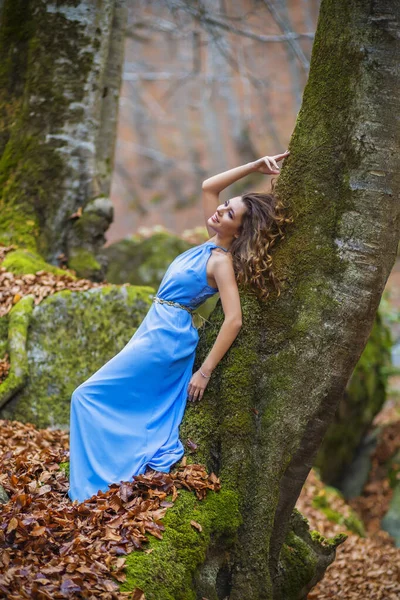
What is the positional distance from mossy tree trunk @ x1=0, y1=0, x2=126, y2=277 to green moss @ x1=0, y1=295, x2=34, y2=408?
4.80 feet

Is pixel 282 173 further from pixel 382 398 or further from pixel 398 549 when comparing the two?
pixel 382 398

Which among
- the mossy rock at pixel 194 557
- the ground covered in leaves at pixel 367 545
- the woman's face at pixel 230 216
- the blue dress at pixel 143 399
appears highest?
the woman's face at pixel 230 216

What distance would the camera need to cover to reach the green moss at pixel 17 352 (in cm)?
612

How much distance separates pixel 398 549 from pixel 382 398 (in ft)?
12.0

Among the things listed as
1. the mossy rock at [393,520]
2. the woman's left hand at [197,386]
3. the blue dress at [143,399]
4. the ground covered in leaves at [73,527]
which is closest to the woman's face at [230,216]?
the blue dress at [143,399]

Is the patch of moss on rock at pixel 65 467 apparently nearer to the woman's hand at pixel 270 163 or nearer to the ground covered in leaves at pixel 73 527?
the ground covered in leaves at pixel 73 527

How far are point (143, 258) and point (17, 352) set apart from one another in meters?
4.60

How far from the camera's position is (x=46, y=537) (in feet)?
12.4

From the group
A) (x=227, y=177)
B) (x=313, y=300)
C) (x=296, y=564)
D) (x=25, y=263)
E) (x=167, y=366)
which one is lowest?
(x=296, y=564)

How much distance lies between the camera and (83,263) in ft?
26.2

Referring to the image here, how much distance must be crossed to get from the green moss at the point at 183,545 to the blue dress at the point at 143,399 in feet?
1.19

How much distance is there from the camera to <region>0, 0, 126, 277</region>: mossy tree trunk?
301 inches

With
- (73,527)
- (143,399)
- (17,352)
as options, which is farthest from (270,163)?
(17,352)

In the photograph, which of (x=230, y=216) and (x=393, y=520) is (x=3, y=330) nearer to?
(x=230, y=216)
